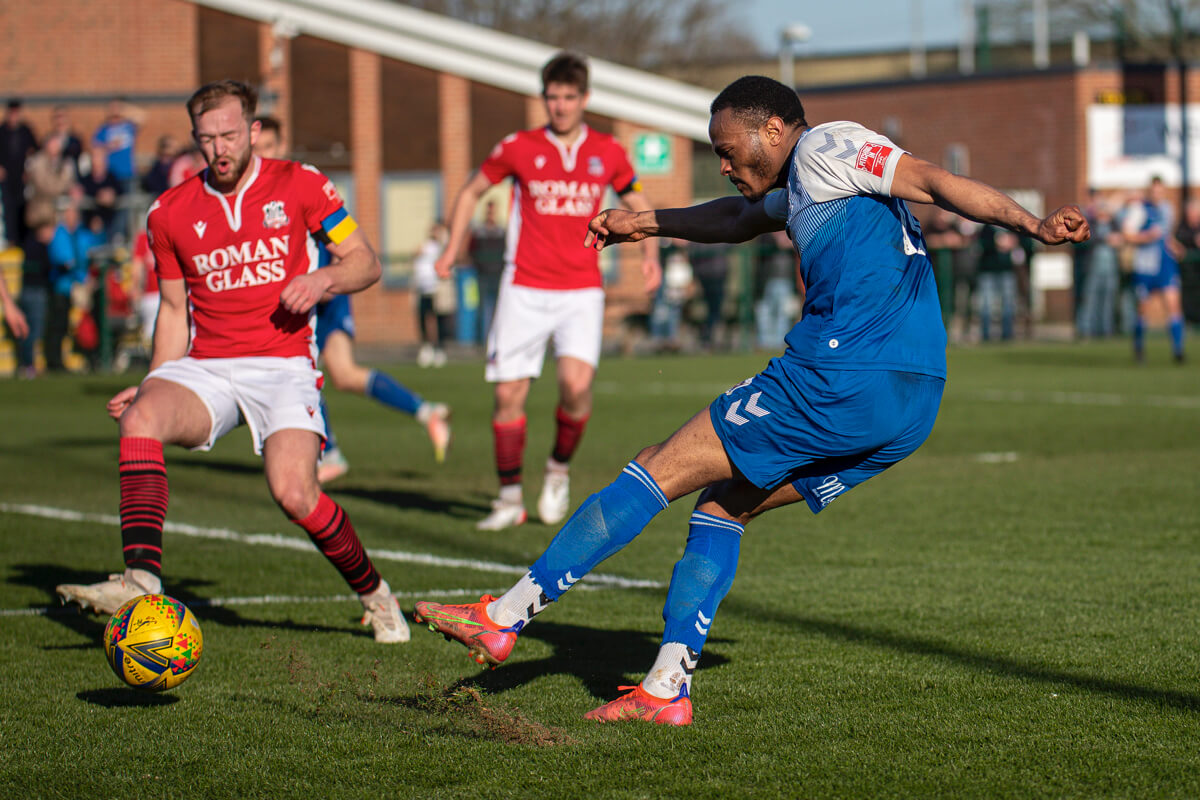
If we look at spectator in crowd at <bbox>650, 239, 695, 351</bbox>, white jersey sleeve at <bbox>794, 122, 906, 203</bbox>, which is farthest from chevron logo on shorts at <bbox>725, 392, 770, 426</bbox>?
spectator in crowd at <bbox>650, 239, 695, 351</bbox>

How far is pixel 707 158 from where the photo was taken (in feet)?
122

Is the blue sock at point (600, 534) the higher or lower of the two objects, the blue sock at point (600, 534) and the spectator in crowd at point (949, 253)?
the lower

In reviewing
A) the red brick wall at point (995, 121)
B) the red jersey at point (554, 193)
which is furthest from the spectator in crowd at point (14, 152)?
the red brick wall at point (995, 121)

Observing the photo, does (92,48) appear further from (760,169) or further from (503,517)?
(760,169)

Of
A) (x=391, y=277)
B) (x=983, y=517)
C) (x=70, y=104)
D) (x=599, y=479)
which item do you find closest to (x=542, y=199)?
(x=599, y=479)

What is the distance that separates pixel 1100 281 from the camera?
2483 cm

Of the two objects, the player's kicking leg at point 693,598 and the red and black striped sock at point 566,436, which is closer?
the player's kicking leg at point 693,598

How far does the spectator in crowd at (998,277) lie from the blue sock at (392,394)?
16183 millimetres

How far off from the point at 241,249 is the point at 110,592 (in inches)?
55.7

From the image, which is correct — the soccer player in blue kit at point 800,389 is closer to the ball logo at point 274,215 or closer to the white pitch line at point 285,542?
the ball logo at point 274,215

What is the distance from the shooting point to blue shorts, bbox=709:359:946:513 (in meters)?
4.05

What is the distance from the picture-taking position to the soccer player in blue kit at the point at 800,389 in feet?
13.3

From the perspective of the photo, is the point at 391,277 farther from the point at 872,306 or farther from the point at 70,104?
the point at 872,306

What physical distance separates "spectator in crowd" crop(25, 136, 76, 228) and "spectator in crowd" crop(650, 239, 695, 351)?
9.20m
